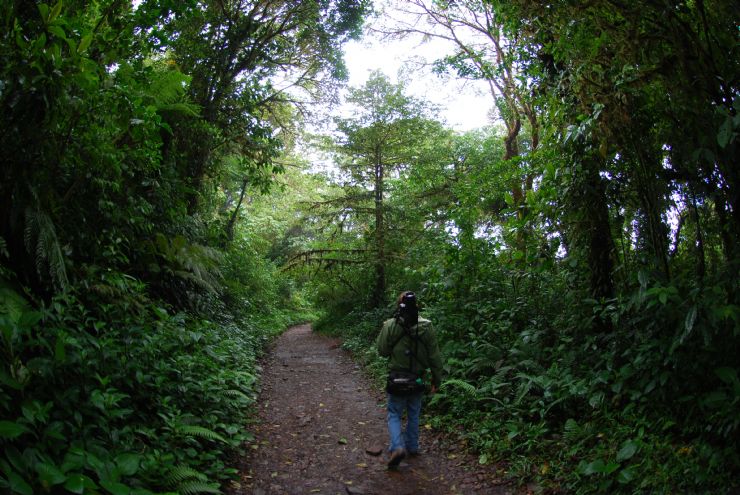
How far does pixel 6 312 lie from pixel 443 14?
1462cm

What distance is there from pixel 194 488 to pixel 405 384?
2.26 metres

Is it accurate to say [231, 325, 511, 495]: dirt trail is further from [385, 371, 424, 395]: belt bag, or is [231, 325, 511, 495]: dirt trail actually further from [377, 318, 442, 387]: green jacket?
[377, 318, 442, 387]: green jacket

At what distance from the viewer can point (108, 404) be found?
131 inches

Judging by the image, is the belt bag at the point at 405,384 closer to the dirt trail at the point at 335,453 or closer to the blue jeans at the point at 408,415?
the blue jeans at the point at 408,415

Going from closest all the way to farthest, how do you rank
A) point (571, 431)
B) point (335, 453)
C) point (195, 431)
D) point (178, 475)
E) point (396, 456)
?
point (178, 475), point (195, 431), point (571, 431), point (396, 456), point (335, 453)

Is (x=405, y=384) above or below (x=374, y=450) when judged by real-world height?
above

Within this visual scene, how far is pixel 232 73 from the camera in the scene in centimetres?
1037

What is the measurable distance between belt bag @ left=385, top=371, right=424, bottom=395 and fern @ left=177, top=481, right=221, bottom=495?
2.02 meters

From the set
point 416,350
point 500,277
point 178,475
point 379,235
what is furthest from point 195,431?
point 379,235

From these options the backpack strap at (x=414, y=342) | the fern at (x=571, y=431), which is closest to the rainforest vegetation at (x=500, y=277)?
the fern at (x=571, y=431)

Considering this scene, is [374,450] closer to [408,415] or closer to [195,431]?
[408,415]

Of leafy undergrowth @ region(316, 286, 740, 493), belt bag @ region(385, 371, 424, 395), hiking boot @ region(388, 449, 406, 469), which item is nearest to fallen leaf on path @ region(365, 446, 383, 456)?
hiking boot @ region(388, 449, 406, 469)

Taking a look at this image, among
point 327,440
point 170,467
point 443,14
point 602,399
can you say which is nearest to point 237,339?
point 327,440

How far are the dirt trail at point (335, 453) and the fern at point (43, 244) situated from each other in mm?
2617
